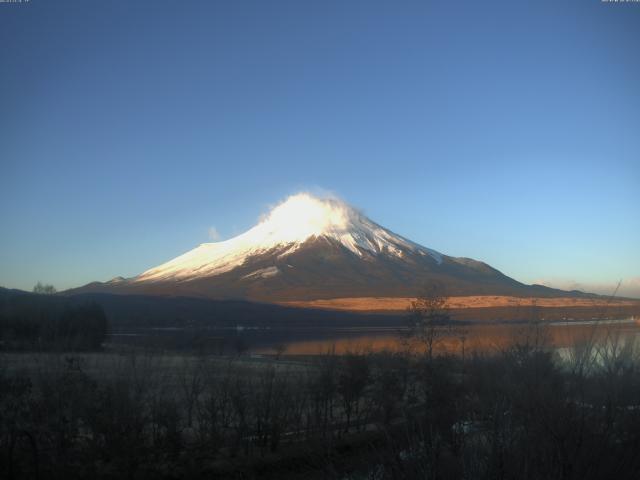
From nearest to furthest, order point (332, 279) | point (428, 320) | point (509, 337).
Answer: point (509, 337), point (428, 320), point (332, 279)

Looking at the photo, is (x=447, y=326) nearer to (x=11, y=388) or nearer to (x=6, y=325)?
(x=11, y=388)

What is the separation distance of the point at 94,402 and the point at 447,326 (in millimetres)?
22405

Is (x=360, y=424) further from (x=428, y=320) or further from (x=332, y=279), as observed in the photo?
(x=332, y=279)

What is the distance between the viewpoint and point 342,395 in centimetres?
1770

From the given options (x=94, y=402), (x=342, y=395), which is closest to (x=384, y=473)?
(x=94, y=402)

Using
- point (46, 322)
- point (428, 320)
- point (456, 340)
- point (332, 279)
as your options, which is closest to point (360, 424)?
point (428, 320)

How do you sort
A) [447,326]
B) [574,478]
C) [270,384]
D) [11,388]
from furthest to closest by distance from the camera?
[447,326]
[270,384]
[11,388]
[574,478]

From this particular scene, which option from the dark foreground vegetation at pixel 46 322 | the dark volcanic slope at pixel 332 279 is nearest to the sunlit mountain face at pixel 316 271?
the dark volcanic slope at pixel 332 279

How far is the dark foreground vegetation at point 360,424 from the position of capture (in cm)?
488

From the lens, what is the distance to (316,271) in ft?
526

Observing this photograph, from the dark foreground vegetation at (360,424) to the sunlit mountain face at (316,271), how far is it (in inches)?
4327

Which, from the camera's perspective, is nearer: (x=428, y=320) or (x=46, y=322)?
(x=428, y=320)

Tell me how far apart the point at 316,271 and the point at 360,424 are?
143363mm

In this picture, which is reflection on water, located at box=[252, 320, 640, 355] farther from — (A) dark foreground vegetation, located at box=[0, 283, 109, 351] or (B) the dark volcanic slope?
(B) the dark volcanic slope
